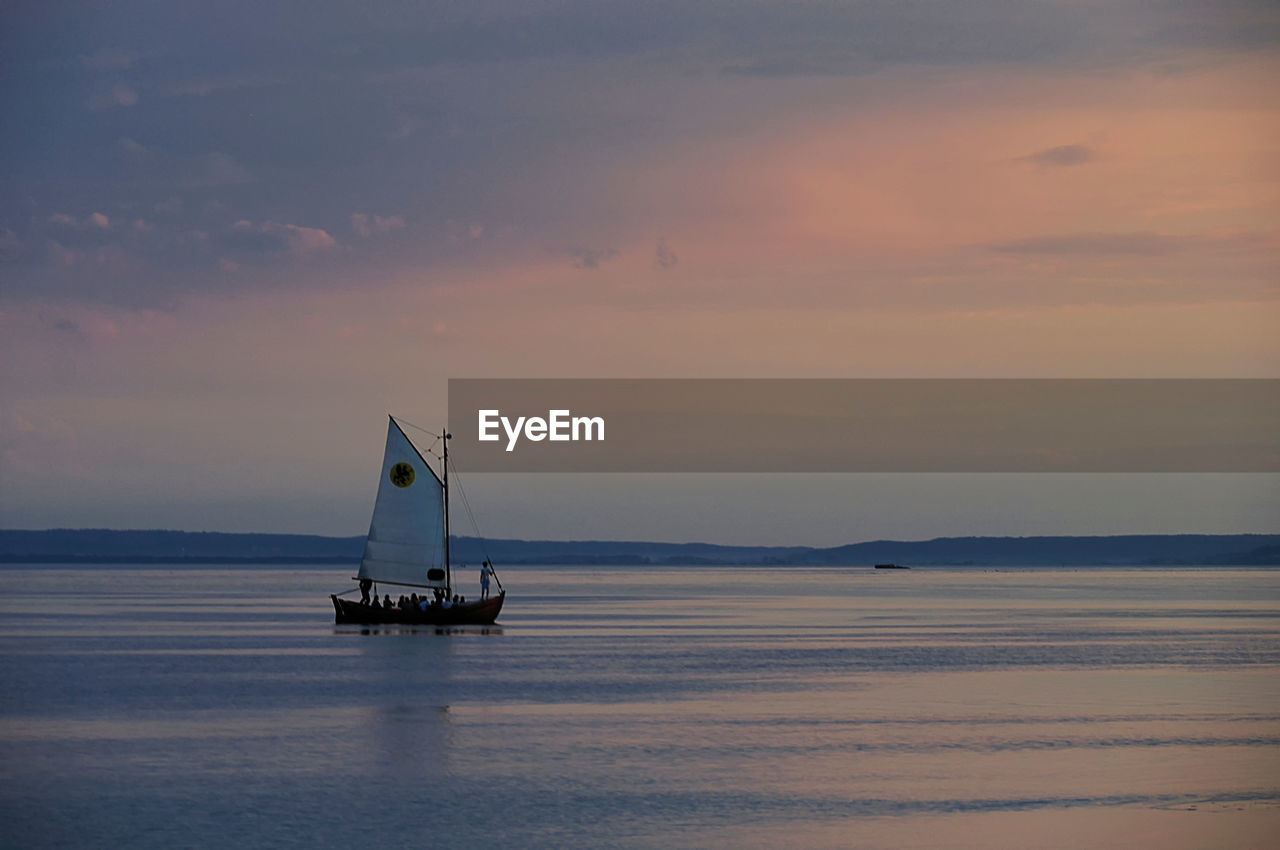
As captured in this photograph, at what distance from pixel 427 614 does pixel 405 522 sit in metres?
4.24

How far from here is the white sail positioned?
217ft

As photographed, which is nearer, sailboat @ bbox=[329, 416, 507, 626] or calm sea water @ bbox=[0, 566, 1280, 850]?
calm sea water @ bbox=[0, 566, 1280, 850]

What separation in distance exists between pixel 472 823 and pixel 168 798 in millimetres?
4909

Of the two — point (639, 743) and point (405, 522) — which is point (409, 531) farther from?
point (639, 743)

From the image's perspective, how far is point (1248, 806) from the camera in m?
23.0

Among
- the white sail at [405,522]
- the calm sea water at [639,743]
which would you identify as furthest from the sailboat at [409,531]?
the calm sea water at [639,743]

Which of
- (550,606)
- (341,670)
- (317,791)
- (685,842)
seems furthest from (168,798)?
(550,606)

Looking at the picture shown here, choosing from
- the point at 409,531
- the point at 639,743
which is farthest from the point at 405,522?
the point at 639,743

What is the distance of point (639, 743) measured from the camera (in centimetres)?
2952

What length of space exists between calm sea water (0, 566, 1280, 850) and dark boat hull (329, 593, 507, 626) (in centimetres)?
649

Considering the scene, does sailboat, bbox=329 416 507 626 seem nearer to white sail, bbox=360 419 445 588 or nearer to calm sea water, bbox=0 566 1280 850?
white sail, bbox=360 419 445 588

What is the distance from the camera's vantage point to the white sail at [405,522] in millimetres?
66062

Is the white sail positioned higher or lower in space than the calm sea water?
higher

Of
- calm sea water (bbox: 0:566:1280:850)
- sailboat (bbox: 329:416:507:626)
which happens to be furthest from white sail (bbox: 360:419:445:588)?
calm sea water (bbox: 0:566:1280:850)
